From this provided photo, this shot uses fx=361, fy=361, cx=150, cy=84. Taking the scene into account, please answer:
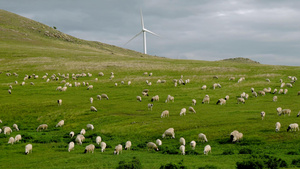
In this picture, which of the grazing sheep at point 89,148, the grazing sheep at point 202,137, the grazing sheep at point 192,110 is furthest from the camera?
the grazing sheep at point 192,110

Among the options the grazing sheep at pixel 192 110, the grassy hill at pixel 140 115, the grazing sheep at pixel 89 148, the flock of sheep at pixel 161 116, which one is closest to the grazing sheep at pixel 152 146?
the flock of sheep at pixel 161 116

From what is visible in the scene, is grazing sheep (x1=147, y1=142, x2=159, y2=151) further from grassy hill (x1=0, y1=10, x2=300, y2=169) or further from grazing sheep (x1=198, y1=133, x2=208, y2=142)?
grazing sheep (x1=198, y1=133, x2=208, y2=142)

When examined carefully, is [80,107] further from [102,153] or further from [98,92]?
[102,153]

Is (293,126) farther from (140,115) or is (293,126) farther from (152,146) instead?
(140,115)

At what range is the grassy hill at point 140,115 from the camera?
25.2m

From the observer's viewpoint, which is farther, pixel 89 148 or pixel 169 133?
pixel 169 133

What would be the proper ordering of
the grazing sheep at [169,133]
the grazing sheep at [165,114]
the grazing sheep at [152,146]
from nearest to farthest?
the grazing sheep at [152,146] < the grazing sheep at [169,133] < the grazing sheep at [165,114]

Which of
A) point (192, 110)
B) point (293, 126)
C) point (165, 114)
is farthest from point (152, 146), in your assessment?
point (192, 110)

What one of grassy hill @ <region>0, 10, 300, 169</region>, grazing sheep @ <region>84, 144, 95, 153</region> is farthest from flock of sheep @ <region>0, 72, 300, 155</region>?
grassy hill @ <region>0, 10, 300, 169</region>

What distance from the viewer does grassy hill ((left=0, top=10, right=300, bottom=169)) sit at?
25156mm

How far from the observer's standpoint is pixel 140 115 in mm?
41688

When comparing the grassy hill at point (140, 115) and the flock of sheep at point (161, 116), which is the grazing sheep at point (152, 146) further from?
the grassy hill at point (140, 115)

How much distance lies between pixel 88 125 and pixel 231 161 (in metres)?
18.6

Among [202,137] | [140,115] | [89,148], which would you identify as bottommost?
[89,148]
